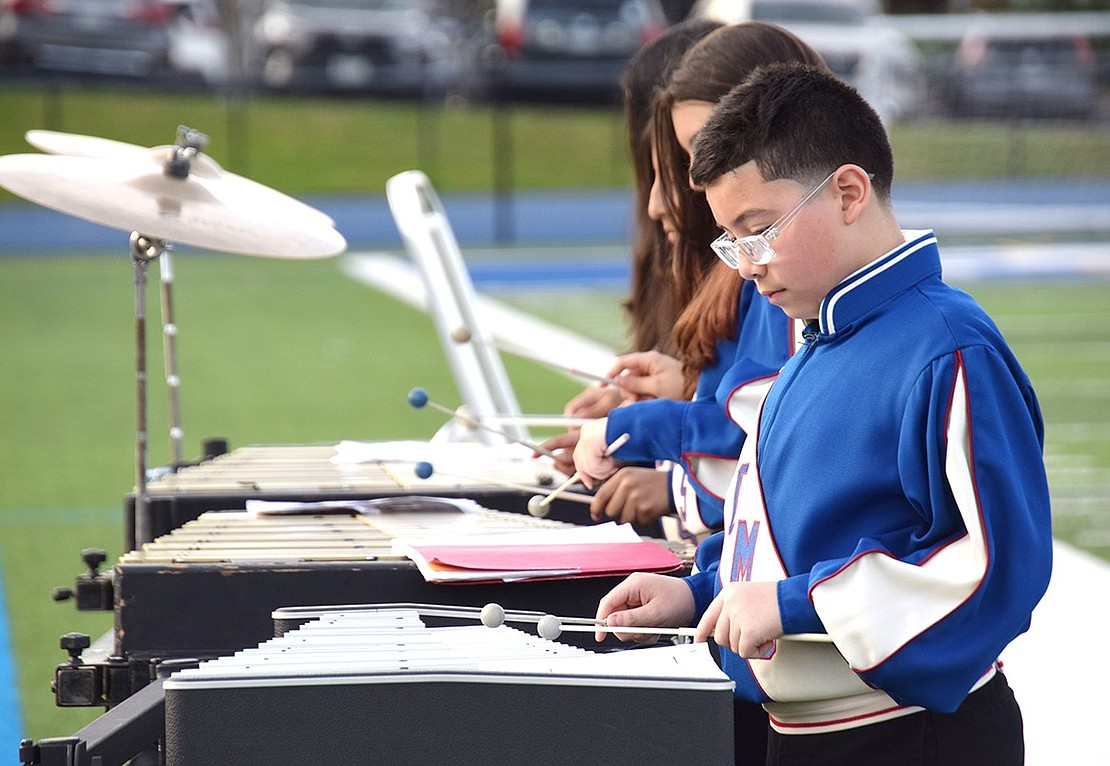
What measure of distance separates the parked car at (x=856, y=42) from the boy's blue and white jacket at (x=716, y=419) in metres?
18.6

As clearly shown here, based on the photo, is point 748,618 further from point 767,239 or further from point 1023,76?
point 1023,76

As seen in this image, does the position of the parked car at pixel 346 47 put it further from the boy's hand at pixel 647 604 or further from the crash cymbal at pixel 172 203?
the boy's hand at pixel 647 604

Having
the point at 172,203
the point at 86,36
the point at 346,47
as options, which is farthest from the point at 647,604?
the point at 346,47

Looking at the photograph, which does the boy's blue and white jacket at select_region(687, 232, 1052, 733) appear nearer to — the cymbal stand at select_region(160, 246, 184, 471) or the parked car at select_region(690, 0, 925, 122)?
the cymbal stand at select_region(160, 246, 184, 471)

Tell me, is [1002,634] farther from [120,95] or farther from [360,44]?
[360,44]

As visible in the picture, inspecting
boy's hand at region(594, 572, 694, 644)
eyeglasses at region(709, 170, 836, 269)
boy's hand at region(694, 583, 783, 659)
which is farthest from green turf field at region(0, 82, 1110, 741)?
eyeglasses at region(709, 170, 836, 269)

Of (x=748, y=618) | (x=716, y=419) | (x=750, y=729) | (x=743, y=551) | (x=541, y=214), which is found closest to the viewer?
(x=748, y=618)

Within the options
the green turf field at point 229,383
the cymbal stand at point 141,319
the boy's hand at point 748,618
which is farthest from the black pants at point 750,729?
the green turf field at point 229,383

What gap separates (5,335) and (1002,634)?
10757 mm

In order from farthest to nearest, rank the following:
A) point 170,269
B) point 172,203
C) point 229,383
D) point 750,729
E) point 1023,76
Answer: point 1023,76 < point 229,383 < point 170,269 < point 172,203 < point 750,729

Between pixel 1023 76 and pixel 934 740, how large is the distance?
22247 millimetres

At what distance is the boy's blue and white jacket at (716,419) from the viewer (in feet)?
8.71

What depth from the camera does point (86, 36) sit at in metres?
21.7

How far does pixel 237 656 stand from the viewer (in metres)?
1.99
